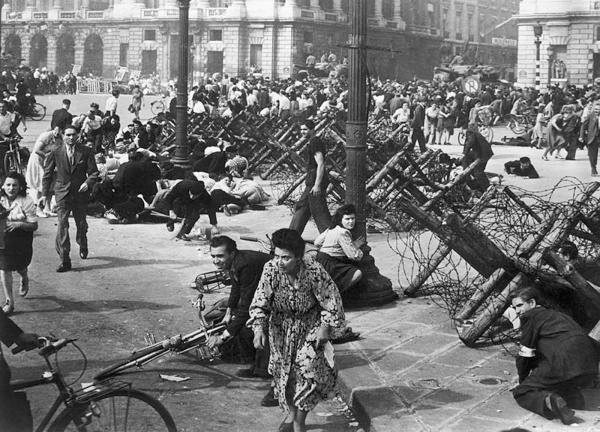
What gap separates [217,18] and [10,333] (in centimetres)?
6071

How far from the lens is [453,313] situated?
8359 mm

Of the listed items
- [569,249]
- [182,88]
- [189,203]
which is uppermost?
[182,88]

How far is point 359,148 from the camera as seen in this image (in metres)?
8.89

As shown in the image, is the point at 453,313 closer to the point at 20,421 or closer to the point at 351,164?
the point at 351,164

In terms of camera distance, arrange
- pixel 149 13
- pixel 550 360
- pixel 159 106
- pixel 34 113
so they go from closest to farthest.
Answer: pixel 550 360 < pixel 34 113 < pixel 159 106 < pixel 149 13

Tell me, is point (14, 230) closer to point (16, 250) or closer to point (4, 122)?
point (16, 250)

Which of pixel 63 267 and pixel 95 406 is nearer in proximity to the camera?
pixel 95 406

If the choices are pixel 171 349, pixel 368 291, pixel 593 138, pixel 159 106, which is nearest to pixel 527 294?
pixel 171 349

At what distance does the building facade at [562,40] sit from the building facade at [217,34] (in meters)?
8.53

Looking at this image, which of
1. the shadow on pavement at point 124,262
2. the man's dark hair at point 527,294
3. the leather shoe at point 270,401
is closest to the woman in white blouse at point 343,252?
the leather shoe at point 270,401

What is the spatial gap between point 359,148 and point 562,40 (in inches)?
1725

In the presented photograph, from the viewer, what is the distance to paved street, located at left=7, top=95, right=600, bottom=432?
620 centimetres

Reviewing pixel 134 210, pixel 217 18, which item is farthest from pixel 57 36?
pixel 134 210

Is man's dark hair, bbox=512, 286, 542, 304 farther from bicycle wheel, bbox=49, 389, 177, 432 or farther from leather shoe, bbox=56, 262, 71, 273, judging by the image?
leather shoe, bbox=56, 262, 71, 273
